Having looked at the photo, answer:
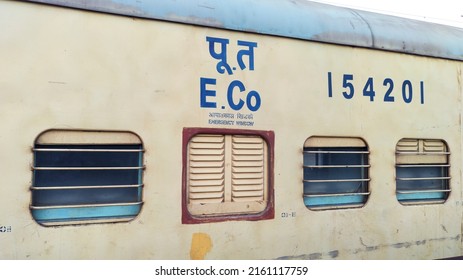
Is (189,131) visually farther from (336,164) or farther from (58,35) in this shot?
(336,164)

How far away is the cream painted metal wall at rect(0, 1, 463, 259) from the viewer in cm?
209

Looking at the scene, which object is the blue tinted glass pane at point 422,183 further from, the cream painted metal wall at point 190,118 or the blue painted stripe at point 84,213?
the blue painted stripe at point 84,213

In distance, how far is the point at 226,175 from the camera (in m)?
2.57

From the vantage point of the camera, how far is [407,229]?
3152mm

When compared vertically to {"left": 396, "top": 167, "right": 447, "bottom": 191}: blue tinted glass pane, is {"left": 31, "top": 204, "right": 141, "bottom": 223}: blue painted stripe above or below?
below

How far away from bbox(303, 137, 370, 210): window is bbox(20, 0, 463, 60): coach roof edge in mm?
709

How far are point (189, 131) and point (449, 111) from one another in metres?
2.20

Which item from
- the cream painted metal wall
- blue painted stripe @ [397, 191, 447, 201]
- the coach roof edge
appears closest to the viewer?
the cream painted metal wall

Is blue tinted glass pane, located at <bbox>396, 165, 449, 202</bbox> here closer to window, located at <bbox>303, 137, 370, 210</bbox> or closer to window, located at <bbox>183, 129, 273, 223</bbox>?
window, located at <bbox>303, 137, 370, 210</bbox>

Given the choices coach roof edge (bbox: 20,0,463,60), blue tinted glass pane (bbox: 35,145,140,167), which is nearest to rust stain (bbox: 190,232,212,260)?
blue tinted glass pane (bbox: 35,145,140,167)

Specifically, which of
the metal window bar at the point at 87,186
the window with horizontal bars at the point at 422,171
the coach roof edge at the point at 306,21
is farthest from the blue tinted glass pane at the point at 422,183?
the metal window bar at the point at 87,186

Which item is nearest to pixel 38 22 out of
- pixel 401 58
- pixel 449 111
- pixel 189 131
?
pixel 189 131

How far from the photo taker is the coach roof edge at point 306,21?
2.39 meters
